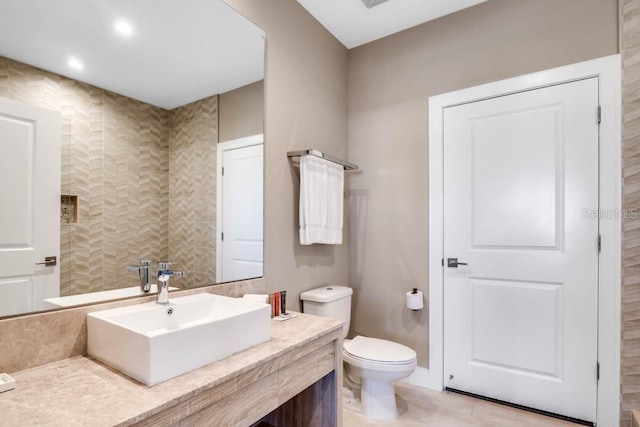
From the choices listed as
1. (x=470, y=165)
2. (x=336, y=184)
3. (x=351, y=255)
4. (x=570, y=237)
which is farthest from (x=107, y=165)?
(x=570, y=237)

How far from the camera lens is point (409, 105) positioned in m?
2.43

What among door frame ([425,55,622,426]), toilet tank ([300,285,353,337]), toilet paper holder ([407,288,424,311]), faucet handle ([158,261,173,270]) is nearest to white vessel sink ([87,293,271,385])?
faucet handle ([158,261,173,270])

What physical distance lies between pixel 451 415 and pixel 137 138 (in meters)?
2.26

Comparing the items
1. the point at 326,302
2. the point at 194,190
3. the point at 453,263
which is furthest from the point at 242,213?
the point at 453,263

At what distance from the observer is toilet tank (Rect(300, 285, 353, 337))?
2074 millimetres

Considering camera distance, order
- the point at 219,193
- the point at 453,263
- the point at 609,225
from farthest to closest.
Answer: the point at 453,263
the point at 609,225
the point at 219,193

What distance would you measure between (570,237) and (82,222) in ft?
7.93

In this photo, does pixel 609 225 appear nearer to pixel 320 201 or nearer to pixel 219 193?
pixel 320 201

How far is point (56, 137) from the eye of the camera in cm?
111

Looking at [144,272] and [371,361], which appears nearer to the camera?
[144,272]

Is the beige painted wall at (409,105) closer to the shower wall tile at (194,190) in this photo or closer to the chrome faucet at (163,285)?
the shower wall tile at (194,190)

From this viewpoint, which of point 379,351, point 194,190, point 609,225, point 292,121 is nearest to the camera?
point 194,190

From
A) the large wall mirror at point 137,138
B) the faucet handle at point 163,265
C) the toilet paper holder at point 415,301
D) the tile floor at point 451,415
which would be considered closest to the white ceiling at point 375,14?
the large wall mirror at point 137,138

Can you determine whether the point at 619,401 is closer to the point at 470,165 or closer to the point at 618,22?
the point at 470,165
